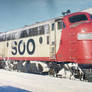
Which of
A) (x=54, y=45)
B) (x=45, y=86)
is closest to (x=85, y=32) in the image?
(x=54, y=45)

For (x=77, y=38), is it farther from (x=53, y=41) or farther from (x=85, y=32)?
(x=53, y=41)

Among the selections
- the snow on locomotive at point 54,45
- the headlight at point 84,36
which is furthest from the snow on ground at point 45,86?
the headlight at point 84,36

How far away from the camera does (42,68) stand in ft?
49.7

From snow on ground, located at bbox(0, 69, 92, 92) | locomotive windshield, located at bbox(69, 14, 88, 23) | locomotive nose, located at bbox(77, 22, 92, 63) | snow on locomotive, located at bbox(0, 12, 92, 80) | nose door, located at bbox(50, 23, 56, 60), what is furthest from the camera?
nose door, located at bbox(50, 23, 56, 60)

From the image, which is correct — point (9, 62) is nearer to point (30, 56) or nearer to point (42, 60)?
point (30, 56)

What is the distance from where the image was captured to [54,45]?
44.3 feet

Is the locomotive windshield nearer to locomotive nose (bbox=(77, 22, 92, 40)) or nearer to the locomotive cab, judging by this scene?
the locomotive cab

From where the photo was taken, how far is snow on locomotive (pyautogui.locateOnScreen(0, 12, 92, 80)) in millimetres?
11445

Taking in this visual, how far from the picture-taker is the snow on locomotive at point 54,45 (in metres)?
11.4

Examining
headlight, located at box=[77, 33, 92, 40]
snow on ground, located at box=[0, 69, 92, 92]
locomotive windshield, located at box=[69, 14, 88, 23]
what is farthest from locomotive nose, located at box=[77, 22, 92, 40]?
snow on ground, located at box=[0, 69, 92, 92]

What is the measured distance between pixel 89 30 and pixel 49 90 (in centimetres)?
476

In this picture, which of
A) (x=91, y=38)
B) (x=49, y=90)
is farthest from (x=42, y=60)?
(x=49, y=90)

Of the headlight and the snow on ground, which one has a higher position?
the headlight

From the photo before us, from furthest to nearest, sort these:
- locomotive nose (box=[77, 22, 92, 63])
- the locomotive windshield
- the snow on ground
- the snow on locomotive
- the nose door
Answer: the nose door → the locomotive windshield → the snow on locomotive → locomotive nose (box=[77, 22, 92, 63]) → the snow on ground
